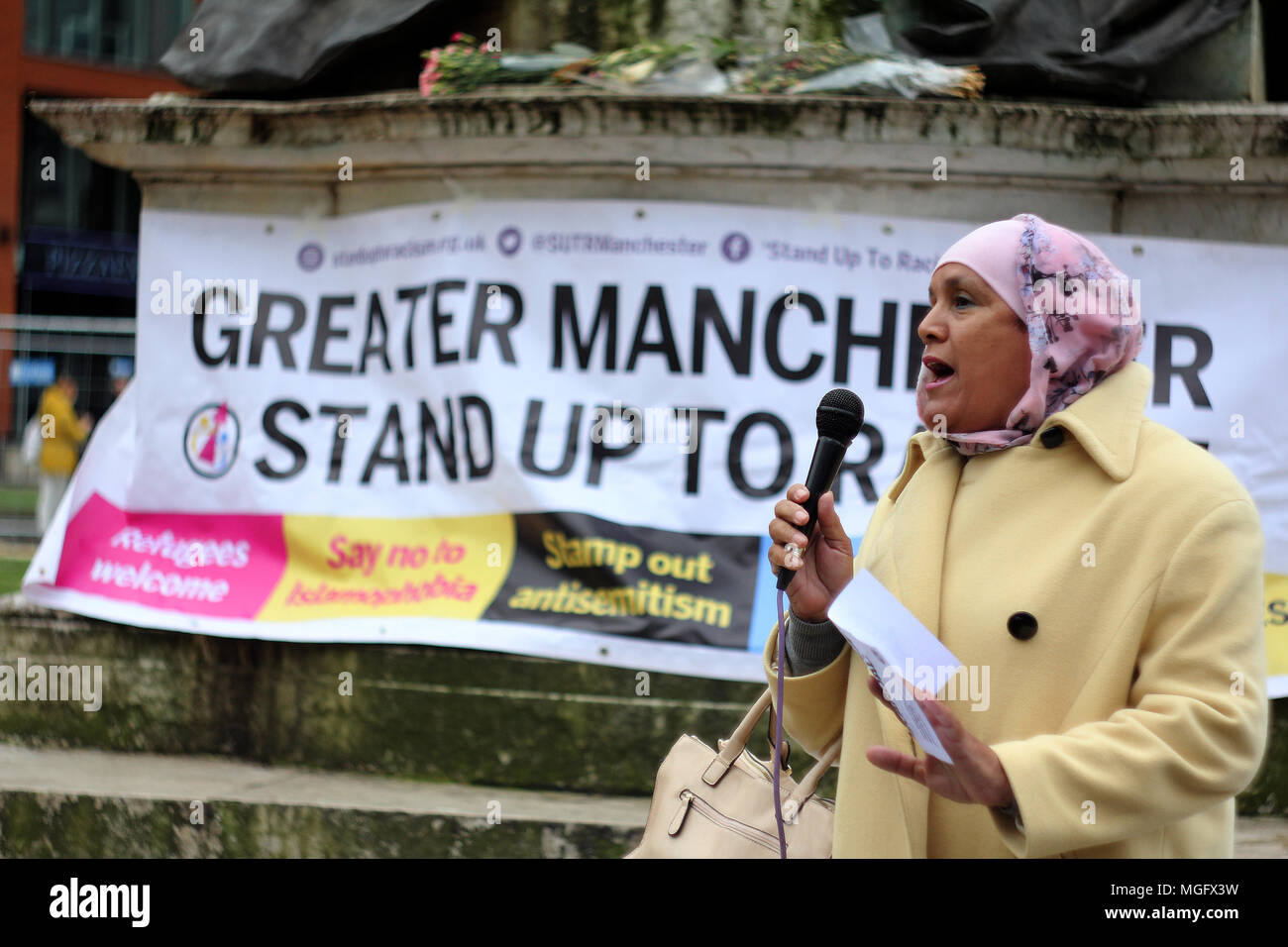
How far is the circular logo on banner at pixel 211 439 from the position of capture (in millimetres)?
5906

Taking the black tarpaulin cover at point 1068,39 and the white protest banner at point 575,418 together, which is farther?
the black tarpaulin cover at point 1068,39

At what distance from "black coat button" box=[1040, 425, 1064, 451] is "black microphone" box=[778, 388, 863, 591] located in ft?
1.14

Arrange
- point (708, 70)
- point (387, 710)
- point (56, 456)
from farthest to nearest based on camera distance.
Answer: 1. point (56, 456)
2. point (708, 70)
3. point (387, 710)

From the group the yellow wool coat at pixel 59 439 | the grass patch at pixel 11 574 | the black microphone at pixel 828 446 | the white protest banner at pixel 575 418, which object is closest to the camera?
the black microphone at pixel 828 446

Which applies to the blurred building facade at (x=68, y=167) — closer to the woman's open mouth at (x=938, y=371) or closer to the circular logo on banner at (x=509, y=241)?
the circular logo on banner at (x=509, y=241)

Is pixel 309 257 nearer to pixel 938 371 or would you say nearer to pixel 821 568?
pixel 821 568

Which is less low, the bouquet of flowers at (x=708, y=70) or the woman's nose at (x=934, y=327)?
the bouquet of flowers at (x=708, y=70)

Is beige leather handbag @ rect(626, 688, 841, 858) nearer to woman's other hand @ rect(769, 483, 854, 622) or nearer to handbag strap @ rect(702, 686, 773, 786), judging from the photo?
handbag strap @ rect(702, 686, 773, 786)

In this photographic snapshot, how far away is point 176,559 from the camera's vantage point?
5883 millimetres

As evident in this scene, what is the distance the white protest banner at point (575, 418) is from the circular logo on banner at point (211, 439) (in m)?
0.02

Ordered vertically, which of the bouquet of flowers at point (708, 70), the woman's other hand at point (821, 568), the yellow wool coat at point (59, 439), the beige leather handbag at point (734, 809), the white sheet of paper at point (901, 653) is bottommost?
the beige leather handbag at point (734, 809)

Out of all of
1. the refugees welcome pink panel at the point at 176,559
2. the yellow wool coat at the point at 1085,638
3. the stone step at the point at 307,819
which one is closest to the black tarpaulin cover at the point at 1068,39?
the stone step at the point at 307,819

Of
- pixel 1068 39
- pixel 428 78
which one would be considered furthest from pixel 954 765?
pixel 428 78

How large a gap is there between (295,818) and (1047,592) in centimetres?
340
